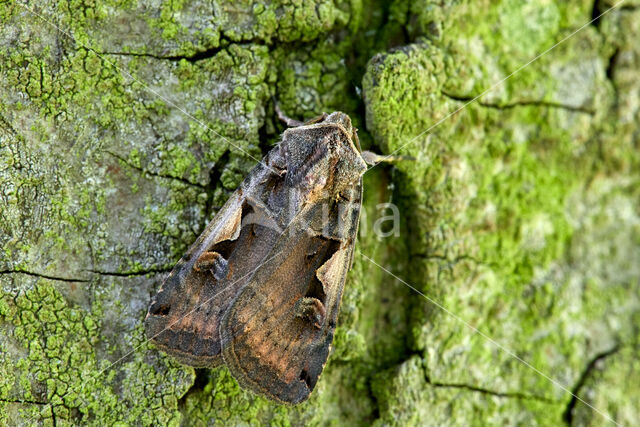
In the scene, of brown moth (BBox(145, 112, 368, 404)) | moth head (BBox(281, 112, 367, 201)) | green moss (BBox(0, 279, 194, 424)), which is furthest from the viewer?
moth head (BBox(281, 112, 367, 201))

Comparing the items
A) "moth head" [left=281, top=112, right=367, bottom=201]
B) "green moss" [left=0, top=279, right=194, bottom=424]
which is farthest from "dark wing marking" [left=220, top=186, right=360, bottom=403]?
"green moss" [left=0, top=279, right=194, bottom=424]

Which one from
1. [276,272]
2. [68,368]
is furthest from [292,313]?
[68,368]

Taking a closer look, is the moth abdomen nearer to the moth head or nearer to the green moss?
the green moss

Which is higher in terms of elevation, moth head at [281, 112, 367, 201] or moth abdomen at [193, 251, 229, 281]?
moth head at [281, 112, 367, 201]

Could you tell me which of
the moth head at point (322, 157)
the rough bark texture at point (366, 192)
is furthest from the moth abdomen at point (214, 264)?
the moth head at point (322, 157)


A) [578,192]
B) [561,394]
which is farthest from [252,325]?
[578,192]

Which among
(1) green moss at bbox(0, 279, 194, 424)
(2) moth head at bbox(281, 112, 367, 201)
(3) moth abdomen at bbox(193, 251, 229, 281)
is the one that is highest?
(2) moth head at bbox(281, 112, 367, 201)

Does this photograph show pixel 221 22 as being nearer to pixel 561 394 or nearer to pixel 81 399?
pixel 81 399
